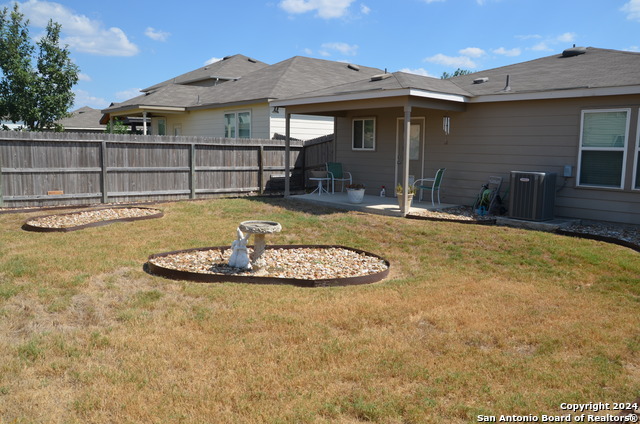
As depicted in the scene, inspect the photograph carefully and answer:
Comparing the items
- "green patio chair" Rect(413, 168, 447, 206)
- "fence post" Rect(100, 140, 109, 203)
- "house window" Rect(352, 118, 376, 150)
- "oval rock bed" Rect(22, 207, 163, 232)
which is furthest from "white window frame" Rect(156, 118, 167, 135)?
"green patio chair" Rect(413, 168, 447, 206)

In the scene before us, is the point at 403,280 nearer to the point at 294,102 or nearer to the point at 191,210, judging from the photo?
the point at 191,210

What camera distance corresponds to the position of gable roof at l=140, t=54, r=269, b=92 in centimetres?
2309

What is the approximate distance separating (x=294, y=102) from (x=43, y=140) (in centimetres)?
571

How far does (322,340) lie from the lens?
4258mm

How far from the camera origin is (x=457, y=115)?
11.7 meters

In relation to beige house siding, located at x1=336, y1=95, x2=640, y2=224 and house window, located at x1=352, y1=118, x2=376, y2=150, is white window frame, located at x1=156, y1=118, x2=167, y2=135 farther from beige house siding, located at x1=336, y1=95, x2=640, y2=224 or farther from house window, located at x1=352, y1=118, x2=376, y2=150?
beige house siding, located at x1=336, y1=95, x2=640, y2=224

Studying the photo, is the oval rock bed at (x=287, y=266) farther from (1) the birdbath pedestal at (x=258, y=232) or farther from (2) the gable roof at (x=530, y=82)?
(2) the gable roof at (x=530, y=82)

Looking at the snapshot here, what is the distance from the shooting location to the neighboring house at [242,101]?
17.1 m

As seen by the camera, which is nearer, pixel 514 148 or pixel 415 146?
pixel 514 148

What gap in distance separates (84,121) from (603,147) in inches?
1226

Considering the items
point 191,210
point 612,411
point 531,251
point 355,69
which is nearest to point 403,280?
point 531,251

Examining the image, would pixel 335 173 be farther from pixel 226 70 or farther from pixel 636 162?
pixel 226 70

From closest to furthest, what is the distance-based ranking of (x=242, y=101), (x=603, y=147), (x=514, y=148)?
(x=603, y=147)
(x=514, y=148)
(x=242, y=101)

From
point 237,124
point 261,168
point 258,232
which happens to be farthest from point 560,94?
point 237,124
